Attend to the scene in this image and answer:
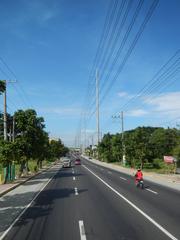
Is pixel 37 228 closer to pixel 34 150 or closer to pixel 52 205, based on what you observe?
pixel 52 205

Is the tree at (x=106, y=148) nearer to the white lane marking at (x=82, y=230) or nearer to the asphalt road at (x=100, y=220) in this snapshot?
the asphalt road at (x=100, y=220)

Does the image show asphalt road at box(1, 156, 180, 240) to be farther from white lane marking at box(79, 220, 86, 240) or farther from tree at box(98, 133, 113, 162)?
tree at box(98, 133, 113, 162)

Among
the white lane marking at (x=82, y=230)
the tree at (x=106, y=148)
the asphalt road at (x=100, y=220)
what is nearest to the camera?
the white lane marking at (x=82, y=230)

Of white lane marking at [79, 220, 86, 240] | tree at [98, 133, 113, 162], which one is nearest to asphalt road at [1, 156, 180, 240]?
white lane marking at [79, 220, 86, 240]

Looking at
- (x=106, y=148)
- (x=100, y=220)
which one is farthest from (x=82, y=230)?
(x=106, y=148)

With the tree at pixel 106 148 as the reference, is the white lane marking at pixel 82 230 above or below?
below

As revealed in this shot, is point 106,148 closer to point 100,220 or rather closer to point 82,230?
point 100,220

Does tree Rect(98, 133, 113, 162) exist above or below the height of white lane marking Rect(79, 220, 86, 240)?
above

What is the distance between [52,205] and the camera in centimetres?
1916

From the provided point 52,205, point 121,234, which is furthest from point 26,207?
point 121,234

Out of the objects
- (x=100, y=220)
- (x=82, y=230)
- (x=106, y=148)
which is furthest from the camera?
(x=106, y=148)

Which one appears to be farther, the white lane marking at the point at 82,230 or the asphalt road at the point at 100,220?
the asphalt road at the point at 100,220

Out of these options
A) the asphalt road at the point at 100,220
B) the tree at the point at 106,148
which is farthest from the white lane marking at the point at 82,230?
the tree at the point at 106,148

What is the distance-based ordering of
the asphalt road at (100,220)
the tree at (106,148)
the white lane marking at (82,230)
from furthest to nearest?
the tree at (106,148)
the asphalt road at (100,220)
the white lane marking at (82,230)
